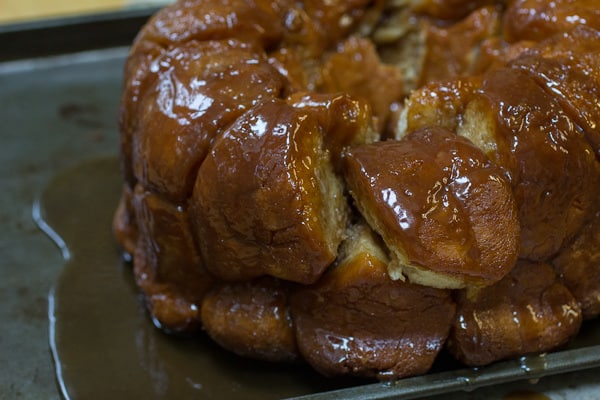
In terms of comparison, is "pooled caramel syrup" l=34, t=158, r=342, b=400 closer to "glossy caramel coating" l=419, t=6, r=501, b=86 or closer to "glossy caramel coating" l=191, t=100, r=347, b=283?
"glossy caramel coating" l=191, t=100, r=347, b=283

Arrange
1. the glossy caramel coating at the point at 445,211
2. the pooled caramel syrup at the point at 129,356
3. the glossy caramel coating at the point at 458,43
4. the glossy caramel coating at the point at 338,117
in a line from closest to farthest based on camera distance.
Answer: the glossy caramel coating at the point at 445,211, the glossy caramel coating at the point at 338,117, the pooled caramel syrup at the point at 129,356, the glossy caramel coating at the point at 458,43

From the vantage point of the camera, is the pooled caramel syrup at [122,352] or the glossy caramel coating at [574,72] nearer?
the glossy caramel coating at [574,72]

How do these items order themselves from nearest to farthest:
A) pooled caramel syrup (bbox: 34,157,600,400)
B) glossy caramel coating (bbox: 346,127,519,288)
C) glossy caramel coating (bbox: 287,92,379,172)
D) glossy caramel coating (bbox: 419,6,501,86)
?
glossy caramel coating (bbox: 346,127,519,288)
glossy caramel coating (bbox: 287,92,379,172)
pooled caramel syrup (bbox: 34,157,600,400)
glossy caramel coating (bbox: 419,6,501,86)

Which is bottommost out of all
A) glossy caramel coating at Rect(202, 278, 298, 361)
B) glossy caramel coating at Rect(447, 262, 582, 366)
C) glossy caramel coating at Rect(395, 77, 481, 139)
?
glossy caramel coating at Rect(202, 278, 298, 361)

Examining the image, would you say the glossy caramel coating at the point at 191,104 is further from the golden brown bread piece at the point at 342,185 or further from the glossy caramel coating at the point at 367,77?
the glossy caramel coating at the point at 367,77

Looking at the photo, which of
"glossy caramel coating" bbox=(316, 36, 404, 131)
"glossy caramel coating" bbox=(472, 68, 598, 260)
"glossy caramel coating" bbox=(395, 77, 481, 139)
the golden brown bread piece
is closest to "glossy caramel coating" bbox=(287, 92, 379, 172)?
the golden brown bread piece

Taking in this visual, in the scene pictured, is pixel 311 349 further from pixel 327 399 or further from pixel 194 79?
pixel 194 79

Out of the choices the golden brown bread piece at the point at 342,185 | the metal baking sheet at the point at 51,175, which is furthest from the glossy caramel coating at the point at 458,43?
the metal baking sheet at the point at 51,175

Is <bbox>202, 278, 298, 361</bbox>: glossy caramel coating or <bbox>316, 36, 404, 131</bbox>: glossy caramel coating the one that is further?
<bbox>316, 36, 404, 131</bbox>: glossy caramel coating
